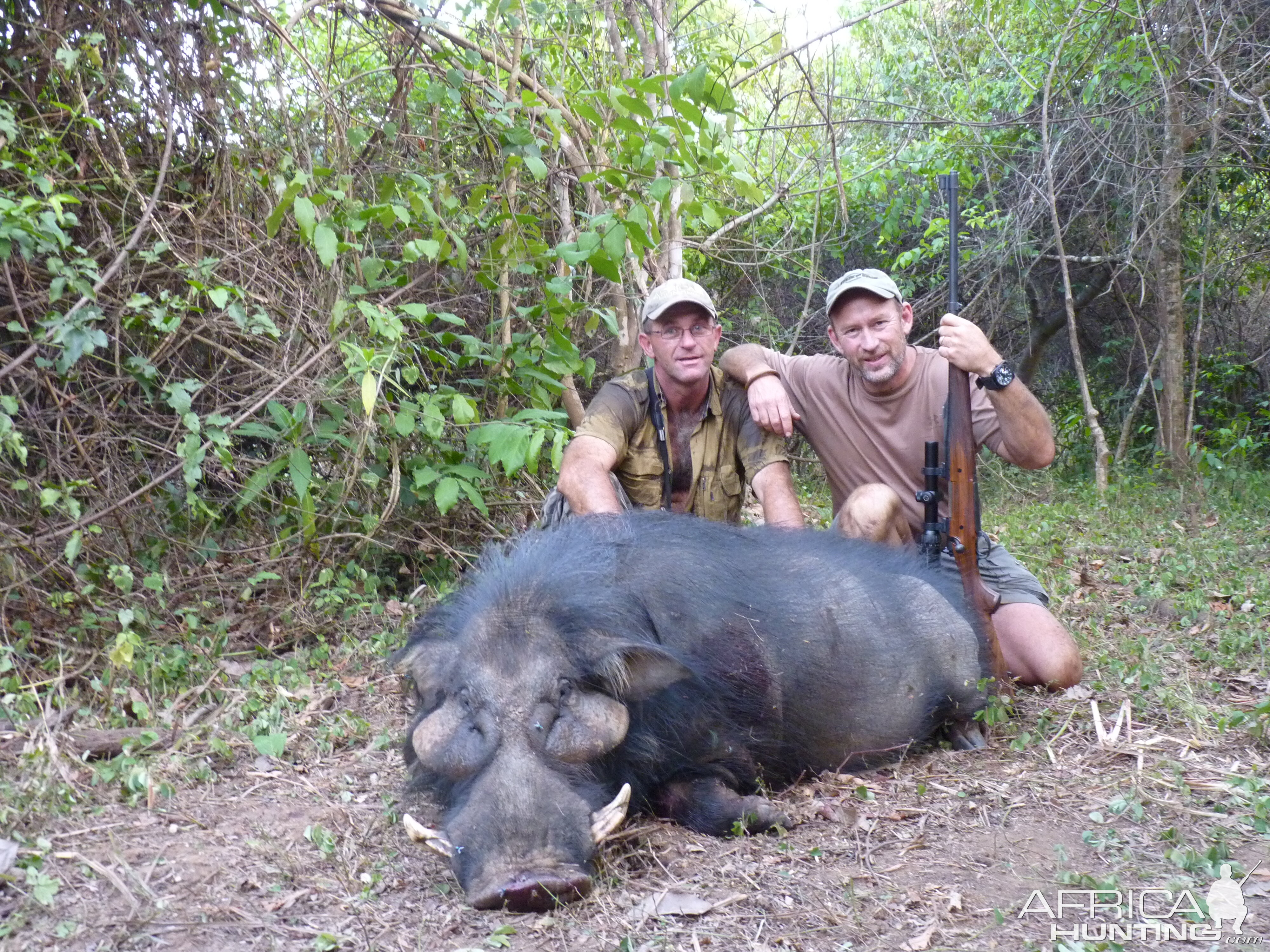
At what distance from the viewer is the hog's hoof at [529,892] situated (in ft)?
8.41

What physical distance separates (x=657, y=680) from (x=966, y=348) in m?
1.86

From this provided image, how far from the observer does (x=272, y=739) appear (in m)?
3.79

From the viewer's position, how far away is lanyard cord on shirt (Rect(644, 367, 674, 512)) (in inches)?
189

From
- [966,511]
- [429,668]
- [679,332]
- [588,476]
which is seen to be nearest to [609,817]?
[429,668]

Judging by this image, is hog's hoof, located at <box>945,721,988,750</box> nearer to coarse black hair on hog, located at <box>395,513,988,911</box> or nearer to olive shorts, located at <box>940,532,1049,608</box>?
coarse black hair on hog, located at <box>395,513,988,911</box>

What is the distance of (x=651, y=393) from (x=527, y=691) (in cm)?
212

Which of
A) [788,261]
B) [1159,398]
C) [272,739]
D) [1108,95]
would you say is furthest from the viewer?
[788,261]

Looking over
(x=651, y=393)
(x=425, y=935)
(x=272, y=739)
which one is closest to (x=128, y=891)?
(x=425, y=935)

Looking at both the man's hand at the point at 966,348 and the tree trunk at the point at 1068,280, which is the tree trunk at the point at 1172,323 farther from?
the man's hand at the point at 966,348

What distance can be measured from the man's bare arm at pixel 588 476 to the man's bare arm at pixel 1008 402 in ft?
4.66

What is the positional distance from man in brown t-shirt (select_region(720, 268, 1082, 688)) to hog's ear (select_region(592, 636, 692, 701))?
1498 mm

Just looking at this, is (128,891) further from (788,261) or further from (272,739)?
(788,261)

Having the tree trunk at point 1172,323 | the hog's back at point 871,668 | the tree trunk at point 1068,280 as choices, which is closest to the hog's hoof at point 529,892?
the hog's back at point 871,668

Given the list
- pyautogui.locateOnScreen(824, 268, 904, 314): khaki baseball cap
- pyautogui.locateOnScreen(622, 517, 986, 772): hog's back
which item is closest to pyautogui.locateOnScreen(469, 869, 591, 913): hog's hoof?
pyautogui.locateOnScreen(622, 517, 986, 772): hog's back
